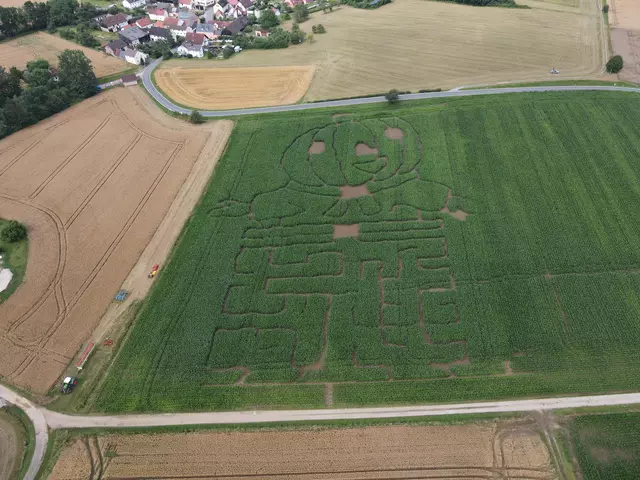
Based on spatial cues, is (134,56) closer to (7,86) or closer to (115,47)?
(115,47)

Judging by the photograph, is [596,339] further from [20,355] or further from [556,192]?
[20,355]

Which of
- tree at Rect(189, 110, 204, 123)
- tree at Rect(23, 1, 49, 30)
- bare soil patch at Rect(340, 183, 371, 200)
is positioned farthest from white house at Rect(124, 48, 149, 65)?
bare soil patch at Rect(340, 183, 371, 200)

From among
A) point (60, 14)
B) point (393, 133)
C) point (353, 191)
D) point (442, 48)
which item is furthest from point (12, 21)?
point (442, 48)

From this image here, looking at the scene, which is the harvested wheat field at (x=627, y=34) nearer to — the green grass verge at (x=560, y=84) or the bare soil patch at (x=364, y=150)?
the green grass verge at (x=560, y=84)

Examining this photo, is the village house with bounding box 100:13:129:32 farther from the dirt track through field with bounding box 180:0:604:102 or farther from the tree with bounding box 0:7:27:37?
the dirt track through field with bounding box 180:0:604:102

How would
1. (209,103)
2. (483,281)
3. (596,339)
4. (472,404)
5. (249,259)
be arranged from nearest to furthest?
1. (472,404)
2. (596,339)
3. (483,281)
4. (249,259)
5. (209,103)

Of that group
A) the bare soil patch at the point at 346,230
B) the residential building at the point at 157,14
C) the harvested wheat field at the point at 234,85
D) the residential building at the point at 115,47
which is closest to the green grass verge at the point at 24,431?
the bare soil patch at the point at 346,230

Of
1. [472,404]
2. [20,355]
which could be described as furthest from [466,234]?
[20,355]
